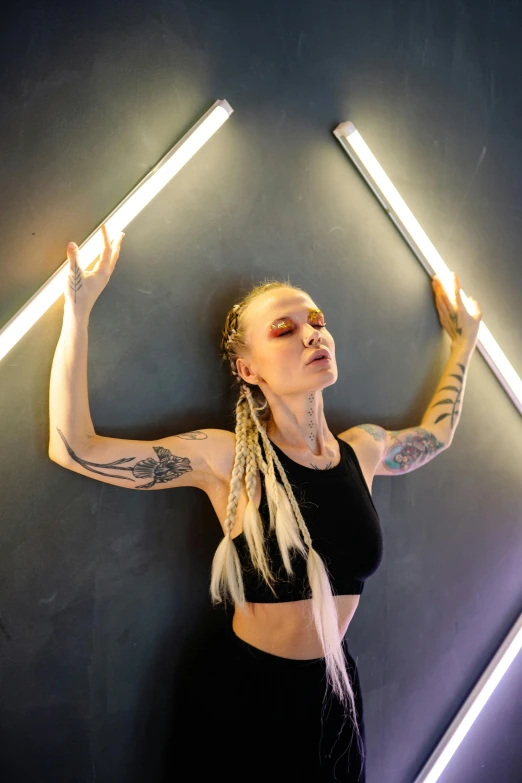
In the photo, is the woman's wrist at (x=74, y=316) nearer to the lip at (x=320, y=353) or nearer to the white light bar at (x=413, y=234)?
the lip at (x=320, y=353)

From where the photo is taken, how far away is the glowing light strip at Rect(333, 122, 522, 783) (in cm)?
204

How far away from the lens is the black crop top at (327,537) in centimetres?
164

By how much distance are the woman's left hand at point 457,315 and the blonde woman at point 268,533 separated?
0.74m

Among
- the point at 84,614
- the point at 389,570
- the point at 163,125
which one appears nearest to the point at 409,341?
the point at 389,570

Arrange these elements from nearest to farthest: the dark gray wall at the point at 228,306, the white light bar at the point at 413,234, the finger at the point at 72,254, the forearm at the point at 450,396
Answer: the finger at the point at 72,254 → the dark gray wall at the point at 228,306 → the white light bar at the point at 413,234 → the forearm at the point at 450,396

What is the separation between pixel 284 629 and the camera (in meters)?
1.66

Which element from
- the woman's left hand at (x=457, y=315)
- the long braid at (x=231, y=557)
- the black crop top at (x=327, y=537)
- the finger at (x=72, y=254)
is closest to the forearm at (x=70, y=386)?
the finger at (x=72, y=254)

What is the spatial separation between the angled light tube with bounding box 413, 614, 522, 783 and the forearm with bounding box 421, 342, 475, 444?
916mm

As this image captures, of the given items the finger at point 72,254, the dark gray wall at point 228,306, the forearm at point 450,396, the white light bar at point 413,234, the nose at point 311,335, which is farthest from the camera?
the forearm at point 450,396

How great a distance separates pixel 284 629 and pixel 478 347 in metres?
1.31

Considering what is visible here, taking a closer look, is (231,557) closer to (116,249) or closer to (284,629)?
(284,629)

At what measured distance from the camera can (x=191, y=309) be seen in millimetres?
1788

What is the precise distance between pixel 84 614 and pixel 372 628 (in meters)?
1.01

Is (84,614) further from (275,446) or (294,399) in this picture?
(294,399)
